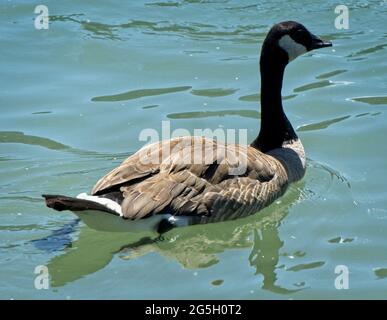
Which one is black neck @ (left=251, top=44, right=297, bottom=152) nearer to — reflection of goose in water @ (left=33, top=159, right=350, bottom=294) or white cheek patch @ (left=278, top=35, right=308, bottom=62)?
white cheek patch @ (left=278, top=35, right=308, bottom=62)

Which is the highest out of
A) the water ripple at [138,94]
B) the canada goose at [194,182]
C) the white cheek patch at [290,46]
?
the white cheek patch at [290,46]

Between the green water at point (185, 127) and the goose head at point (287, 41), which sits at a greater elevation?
the goose head at point (287, 41)

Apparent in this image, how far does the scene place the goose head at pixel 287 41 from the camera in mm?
11117

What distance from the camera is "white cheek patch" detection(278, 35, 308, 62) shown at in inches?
440

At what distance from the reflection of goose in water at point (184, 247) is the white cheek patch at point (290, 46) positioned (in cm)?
222

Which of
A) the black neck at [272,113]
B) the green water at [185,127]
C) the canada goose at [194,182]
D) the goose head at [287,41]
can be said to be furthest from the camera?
the black neck at [272,113]

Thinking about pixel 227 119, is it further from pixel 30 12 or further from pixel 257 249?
pixel 30 12

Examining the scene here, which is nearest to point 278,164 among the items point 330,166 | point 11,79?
point 330,166

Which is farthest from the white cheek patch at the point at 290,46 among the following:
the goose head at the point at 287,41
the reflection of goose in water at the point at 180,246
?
the reflection of goose in water at the point at 180,246

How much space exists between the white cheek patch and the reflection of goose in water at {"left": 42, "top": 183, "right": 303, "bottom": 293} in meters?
2.22

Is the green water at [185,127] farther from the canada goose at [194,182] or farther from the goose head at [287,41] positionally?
the goose head at [287,41]

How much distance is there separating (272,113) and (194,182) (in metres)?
2.11

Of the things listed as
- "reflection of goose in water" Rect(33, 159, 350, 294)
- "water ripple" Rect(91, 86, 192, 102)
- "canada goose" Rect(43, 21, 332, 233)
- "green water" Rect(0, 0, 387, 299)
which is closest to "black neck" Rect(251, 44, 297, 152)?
"canada goose" Rect(43, 21, 332, 233)

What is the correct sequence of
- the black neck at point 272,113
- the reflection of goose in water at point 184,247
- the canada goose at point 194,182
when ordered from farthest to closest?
the black neck at point 272,113, the canada goose at point 194,182, the reflection of goose in water at point 184,247
